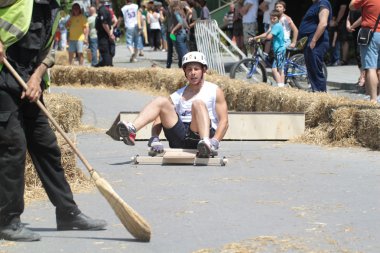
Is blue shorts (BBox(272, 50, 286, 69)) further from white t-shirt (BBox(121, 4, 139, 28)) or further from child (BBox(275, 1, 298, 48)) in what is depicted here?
white t-shirt (BBox(121, 4, 139, 28))

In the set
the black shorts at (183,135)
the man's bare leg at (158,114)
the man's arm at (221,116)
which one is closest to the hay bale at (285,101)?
the man's arm at (221,116)

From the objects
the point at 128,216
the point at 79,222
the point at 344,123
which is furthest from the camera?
the point at 344,123

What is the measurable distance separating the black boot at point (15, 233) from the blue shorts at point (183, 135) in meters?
4.09

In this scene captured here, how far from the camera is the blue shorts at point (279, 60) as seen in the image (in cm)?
1841

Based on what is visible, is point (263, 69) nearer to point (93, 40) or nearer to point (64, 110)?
point (64, 110)

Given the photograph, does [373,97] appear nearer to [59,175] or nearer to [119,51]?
[59,175]

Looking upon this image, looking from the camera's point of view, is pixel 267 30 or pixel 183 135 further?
pixel 267 30

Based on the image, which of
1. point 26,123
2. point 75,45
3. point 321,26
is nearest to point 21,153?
point 26,123

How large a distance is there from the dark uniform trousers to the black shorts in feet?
12.1

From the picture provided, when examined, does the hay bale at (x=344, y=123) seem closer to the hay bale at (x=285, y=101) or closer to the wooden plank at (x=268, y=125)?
the hay bale at (x=285, y=101)

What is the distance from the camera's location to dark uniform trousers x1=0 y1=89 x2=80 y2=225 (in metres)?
6.57

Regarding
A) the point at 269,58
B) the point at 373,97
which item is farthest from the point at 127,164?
the point at 269,58

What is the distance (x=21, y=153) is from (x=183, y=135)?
13.4ft

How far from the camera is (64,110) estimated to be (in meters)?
12.9
